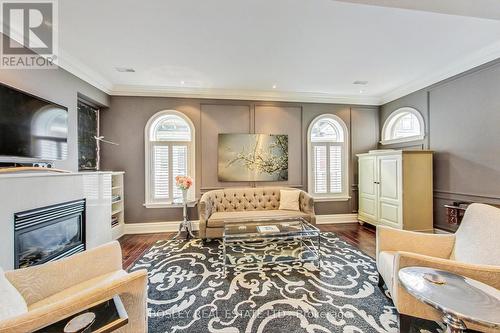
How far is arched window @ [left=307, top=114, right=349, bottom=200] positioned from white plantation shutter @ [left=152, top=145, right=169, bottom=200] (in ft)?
10.1

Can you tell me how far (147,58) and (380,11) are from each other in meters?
2.98

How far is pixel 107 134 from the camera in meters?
4.17

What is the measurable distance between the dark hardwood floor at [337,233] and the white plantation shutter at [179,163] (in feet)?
2.83

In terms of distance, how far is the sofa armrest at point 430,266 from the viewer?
139 cm

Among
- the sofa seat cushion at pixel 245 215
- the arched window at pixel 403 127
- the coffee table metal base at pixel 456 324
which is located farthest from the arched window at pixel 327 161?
the coffee table metal base at pixel 456 324

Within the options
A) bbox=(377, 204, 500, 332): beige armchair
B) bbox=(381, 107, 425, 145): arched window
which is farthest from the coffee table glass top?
bbox=(381, 107, 425, 145): arched window

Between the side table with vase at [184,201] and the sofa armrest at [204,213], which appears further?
the side table with vase at [184,201]

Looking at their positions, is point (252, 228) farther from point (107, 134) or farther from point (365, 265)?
point (107, 134)

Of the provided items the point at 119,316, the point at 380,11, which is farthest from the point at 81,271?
the point at 380,11

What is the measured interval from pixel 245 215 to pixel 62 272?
2.54 metres

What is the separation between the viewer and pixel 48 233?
7.64ft

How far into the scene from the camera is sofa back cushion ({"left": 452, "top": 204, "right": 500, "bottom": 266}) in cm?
159

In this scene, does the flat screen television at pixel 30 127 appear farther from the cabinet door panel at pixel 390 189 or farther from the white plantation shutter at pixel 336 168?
the cabinet door panel at pixel 390 189

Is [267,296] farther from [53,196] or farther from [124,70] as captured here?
[124,70]
